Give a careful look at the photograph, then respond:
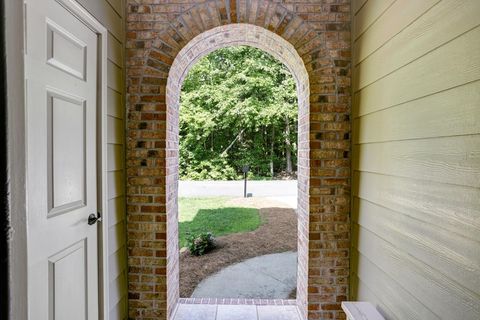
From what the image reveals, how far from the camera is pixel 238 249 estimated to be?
4.42 meters

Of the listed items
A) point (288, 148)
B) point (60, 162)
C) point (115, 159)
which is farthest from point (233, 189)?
point (60, 162)

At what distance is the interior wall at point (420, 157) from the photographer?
3.34ft

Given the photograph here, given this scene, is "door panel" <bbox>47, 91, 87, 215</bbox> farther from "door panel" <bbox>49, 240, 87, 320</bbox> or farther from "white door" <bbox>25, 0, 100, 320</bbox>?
"door panel" <bbox>49, 240, 87, 320</bbox>

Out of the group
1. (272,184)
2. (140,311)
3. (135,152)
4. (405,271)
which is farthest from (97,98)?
(272,184)

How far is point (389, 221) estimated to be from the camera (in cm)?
160

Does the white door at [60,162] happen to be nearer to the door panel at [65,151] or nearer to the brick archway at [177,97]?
the door panel at [65,151]

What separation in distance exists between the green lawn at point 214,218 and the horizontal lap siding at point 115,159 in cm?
270

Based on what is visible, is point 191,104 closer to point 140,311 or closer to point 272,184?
point 272,184

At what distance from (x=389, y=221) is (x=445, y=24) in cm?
93

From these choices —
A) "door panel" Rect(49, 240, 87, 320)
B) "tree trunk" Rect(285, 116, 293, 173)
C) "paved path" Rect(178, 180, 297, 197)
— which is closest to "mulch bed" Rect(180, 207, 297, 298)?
"door panel" Rect(49, 240, 87, 320)

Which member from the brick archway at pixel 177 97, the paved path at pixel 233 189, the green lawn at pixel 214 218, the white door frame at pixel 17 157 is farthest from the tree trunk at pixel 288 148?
the white door frame at pixel 17 157

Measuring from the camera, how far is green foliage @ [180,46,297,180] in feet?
41.8

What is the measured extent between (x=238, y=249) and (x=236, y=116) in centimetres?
917

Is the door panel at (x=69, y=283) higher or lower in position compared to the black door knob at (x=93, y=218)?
lower
